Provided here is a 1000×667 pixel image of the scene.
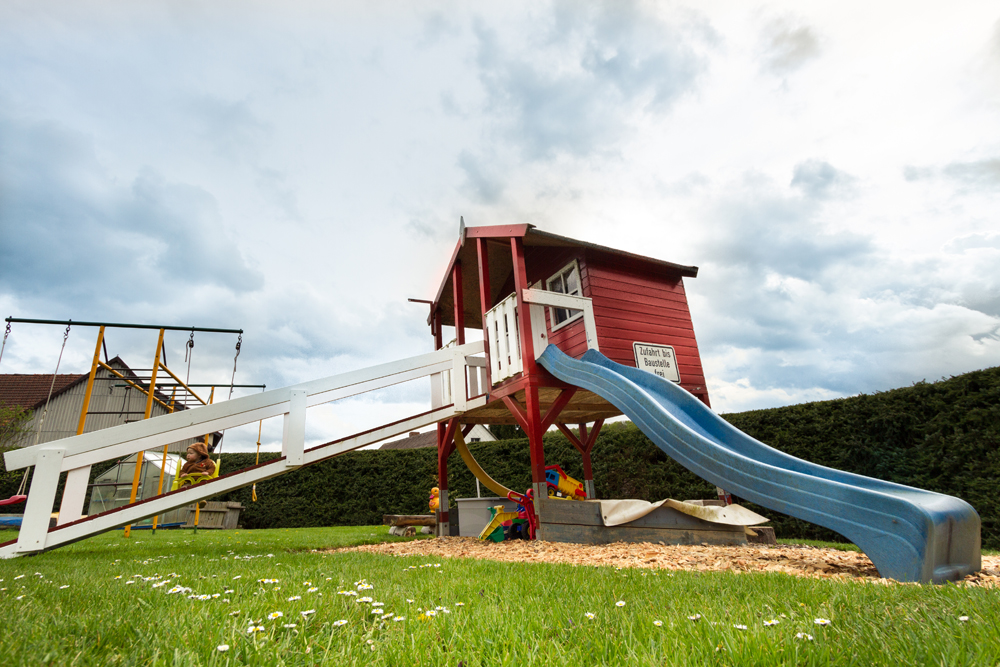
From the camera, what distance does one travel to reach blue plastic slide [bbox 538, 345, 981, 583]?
2.91 m

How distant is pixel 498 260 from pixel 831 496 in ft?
22.9

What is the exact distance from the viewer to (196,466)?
843 centimetres

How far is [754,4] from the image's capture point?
4617 mm

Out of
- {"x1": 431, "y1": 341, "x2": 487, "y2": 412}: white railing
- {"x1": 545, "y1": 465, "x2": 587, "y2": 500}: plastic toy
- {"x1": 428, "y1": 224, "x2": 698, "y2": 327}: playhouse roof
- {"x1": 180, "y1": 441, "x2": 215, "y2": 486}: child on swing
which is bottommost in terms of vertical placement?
{"x1": 545, "y1": 465, "x2": 587, "y2": 500}: plastic toy

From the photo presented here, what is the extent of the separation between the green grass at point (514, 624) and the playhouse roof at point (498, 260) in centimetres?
578

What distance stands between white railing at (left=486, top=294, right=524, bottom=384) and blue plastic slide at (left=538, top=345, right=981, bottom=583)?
193 cm

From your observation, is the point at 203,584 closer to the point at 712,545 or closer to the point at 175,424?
the point at 175,424

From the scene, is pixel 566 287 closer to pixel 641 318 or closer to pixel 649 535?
pixel 641 318

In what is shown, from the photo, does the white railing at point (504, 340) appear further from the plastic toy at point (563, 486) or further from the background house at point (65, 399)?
the background house at point (65, 399)

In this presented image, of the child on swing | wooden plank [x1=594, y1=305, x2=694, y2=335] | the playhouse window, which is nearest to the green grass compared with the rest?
wooden plank [x1=594, y1=305, x2=694, y2=335]

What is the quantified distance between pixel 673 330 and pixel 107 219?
9.51m

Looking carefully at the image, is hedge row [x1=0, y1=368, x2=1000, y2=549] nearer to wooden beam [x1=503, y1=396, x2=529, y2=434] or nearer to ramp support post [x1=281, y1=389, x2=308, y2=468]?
wooden beam [x1=503, y1=396, x2=529, y2=434]

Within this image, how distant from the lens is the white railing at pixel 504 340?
7281mm

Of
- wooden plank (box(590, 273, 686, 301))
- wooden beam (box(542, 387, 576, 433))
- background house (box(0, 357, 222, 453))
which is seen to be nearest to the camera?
wooden beam (box(542, 387, 576, 433))
